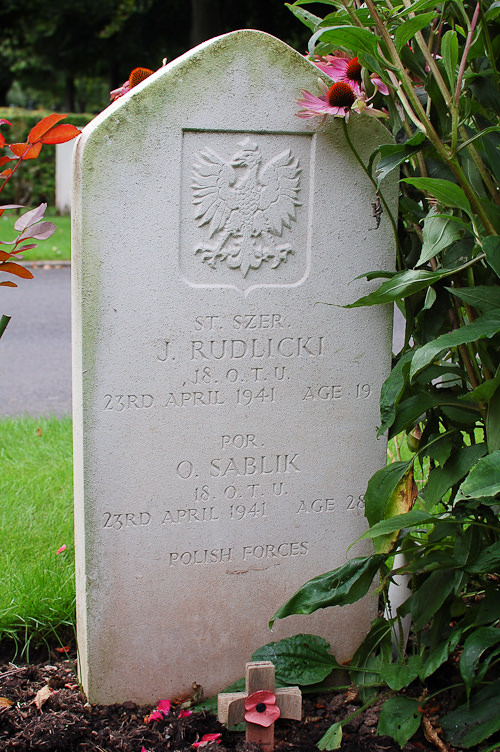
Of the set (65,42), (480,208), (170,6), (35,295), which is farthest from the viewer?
(65,42)

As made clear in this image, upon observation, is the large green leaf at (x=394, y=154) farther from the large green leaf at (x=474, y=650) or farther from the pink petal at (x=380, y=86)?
the large green leaf at (x=474, y=650)

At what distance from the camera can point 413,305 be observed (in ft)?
7.32

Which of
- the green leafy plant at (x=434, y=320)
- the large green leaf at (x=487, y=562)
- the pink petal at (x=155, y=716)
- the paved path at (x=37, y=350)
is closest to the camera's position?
the green leafy plant at (x=434, y=320)

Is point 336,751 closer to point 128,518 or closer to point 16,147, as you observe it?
point 128,518

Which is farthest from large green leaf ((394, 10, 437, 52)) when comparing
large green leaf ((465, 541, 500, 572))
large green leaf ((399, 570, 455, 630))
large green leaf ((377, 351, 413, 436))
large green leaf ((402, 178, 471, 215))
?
large green leaf ((399, 570, 455, 630))

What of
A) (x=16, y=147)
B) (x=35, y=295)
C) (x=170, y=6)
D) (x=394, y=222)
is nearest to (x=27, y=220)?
(x=16, y=147)

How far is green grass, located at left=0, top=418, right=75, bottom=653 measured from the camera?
262 centimetres

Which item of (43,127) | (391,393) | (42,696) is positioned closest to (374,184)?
(391,393)

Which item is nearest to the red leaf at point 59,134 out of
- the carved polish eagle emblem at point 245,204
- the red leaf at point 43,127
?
the red leaf at point 43,127

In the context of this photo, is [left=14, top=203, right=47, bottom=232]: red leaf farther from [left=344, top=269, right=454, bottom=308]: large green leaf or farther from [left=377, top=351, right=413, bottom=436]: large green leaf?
[left=377, top=351, right=413, bottom=436]: large green leaf

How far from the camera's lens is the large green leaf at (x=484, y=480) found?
64.7 inches

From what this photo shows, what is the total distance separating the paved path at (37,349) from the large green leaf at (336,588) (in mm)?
3214

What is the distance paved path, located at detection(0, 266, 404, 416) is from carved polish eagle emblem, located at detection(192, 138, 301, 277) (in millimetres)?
3080

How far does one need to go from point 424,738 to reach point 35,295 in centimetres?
749
